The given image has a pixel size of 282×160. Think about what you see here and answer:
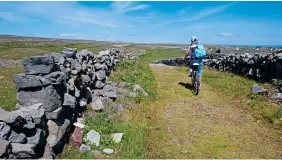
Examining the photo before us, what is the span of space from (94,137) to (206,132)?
152 inches

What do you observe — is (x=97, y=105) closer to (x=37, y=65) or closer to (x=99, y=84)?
(x=99, y=84)

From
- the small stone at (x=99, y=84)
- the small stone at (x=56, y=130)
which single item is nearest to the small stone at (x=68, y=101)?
the small stone at (x=56, y=130)

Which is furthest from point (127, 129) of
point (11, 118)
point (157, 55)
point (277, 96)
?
point (157, 55)

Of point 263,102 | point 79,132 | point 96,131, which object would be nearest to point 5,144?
point 79,132

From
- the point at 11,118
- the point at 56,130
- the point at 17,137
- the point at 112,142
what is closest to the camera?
the point at 11,118

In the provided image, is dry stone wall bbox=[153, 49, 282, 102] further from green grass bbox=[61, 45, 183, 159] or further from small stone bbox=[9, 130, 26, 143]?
small stone bbox=[9, 130, 26, 143]

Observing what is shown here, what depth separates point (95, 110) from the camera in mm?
10703

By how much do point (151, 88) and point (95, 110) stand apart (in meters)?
5.38

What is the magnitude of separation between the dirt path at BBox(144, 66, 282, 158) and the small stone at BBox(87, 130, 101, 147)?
153 cm

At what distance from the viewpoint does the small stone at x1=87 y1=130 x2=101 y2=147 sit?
809 cm

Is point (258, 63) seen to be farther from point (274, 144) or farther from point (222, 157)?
point (222, 157)

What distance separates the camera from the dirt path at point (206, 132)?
8016mm

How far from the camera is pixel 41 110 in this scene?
22.9 ft

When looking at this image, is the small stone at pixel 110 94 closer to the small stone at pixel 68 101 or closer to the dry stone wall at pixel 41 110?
the dry stone wall at pixel 41 110
